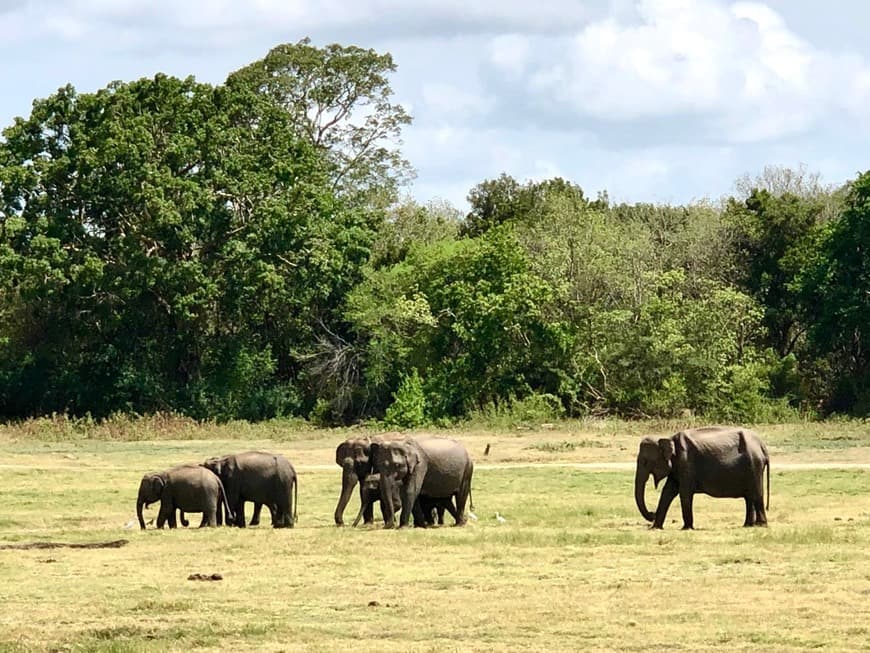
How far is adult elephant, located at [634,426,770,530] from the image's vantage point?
979 inches

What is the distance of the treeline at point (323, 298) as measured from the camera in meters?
52.1

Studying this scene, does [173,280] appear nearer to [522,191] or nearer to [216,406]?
[216,406]

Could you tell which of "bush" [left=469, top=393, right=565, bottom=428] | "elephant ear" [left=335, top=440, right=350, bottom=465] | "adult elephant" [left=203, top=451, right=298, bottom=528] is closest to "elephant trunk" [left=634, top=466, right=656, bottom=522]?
"elephant ear" [left=335, top=440, right=350, bottom=465]

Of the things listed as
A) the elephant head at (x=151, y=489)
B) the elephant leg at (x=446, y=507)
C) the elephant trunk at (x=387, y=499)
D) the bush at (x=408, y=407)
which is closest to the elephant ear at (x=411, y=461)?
the elephant trunk at (x=387, y=499)

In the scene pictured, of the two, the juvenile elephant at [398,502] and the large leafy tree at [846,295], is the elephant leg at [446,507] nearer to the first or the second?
the juvenile elephant at [398,502]

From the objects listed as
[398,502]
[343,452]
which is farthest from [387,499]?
[343,452]

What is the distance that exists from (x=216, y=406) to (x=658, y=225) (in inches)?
780

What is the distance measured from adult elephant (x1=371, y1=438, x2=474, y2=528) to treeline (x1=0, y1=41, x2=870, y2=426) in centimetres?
2502

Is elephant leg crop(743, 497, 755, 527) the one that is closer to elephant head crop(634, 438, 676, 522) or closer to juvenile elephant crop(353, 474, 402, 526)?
elephant head crop(634, 438, 676, 522)

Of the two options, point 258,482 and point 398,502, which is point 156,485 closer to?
point 258,482

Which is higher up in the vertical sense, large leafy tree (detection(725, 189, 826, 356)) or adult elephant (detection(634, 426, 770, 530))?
large leafy tree (detection(725, 189, 826, 356))

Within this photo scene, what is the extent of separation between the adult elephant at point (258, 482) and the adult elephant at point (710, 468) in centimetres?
551

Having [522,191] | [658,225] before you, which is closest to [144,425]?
[658,225]

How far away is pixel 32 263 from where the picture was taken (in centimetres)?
5044
